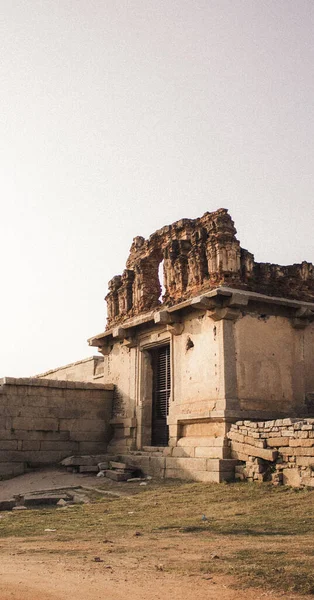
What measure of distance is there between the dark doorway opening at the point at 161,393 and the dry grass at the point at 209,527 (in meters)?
3.36

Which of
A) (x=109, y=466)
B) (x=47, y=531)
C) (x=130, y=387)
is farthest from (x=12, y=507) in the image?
(x=130, y=387)

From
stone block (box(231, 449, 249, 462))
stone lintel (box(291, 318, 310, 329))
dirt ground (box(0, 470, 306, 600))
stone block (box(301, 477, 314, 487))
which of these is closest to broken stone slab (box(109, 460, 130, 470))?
stone block (box(231, 449, 249, 462))

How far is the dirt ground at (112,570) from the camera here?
3.68 metres

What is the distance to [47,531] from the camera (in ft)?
22.0

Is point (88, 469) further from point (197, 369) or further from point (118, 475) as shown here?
point (197, 369)

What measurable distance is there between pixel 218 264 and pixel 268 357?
7.22 feet

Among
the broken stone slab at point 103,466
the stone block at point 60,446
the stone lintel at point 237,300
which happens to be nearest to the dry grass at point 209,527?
the broken stone slab at point 103,466

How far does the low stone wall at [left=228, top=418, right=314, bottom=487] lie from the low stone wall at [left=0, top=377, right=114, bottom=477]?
4.62 meters

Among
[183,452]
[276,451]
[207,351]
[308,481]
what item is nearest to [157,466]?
[183,452]

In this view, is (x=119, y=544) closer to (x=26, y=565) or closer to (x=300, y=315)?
(x=26, y=565)

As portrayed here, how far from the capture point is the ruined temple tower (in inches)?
436

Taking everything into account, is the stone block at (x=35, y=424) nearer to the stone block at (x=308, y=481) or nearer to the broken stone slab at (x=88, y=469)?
the broken stone slab at (x=88, y=469)

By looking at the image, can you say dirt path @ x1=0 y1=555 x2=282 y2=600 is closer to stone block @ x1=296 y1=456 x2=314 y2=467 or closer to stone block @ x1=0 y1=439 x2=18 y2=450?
stone block @ x1=296 y1=456 x2=314 y2=467

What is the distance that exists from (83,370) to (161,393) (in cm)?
491
